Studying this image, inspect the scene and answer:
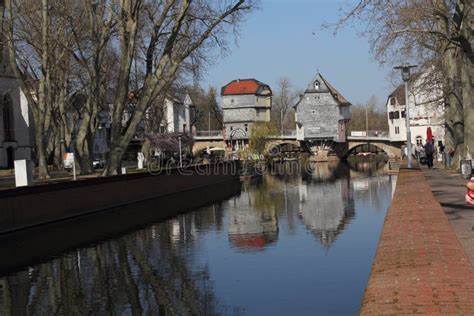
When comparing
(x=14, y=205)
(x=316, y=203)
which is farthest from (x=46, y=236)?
(x=316, y=203)

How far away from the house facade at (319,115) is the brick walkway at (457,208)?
3368 inches

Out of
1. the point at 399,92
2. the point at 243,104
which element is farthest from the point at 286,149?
the point at 399,92

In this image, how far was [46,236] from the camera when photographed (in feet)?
77.7

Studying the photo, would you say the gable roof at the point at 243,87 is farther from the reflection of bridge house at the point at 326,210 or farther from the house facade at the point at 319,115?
the reflection of bridge house at the point at 326,210

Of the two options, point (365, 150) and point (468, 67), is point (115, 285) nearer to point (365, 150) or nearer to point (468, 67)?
point (468, 67)

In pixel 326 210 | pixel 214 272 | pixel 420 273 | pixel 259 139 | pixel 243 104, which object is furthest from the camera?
pixel 243 104

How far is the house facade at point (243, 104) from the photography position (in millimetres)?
132125

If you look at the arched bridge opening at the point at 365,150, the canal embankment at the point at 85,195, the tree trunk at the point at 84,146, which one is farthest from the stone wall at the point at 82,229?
the arched bridge opening at the point at 365,150

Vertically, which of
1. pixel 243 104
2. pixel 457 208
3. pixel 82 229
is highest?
pixel 243 104

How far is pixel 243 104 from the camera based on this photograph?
133m

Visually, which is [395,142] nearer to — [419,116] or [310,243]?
[419,116]

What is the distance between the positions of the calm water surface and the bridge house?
342 feet

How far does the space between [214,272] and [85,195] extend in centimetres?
1563

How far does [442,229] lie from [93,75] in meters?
29.9
